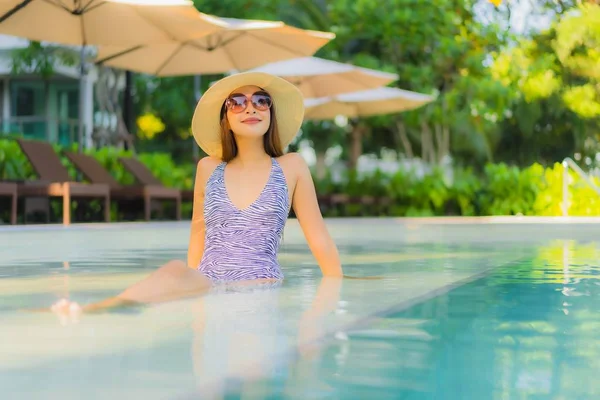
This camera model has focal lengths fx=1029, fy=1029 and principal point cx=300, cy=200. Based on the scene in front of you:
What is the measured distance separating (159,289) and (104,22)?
33.9ft

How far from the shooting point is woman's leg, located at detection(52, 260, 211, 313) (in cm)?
374

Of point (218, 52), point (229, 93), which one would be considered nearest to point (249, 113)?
point (229, 93)

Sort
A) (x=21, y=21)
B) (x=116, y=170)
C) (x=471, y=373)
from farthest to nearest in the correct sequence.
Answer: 1. (x=116, y=170)
2. (x=21, y=21)
3. (x=471, y=373)

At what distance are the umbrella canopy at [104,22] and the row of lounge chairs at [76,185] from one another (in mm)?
1858

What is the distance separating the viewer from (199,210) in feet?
16.3

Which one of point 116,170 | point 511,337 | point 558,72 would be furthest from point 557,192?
point 511,337

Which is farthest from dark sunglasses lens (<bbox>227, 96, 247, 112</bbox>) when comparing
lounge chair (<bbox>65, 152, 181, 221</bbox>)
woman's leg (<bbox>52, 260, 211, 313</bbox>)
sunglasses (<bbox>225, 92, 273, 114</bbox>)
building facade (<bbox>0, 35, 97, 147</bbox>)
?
building facade (<bbox>0, 35, 97, 147</bbox>)

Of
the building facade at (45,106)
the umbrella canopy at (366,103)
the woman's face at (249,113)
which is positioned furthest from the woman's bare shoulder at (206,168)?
the building facade at (45,106)

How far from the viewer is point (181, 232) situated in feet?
39.1

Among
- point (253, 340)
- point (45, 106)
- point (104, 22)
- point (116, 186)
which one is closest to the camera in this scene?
point (253, 340)

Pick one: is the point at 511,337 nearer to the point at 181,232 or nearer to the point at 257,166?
the point at 257,166

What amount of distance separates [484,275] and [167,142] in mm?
28072

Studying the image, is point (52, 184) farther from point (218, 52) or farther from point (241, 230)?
point (241, 230)

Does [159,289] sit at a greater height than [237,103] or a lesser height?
lesser
